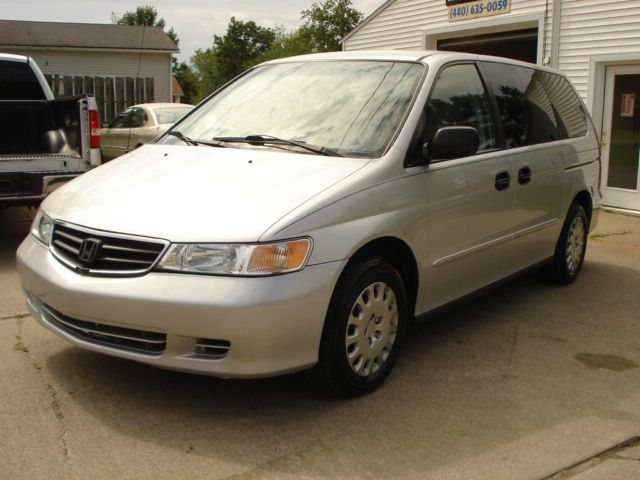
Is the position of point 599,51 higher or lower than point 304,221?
higher

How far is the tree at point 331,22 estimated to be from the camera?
4453 cm

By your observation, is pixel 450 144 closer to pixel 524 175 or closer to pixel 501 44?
pixel 524 175

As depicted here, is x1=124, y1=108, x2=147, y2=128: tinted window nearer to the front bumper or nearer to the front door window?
the front door window

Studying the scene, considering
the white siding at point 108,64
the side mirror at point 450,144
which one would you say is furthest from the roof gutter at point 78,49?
the side mirror at point 450,144

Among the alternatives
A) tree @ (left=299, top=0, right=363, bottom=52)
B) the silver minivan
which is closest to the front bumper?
the silver minivan

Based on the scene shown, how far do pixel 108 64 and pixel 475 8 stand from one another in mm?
19194

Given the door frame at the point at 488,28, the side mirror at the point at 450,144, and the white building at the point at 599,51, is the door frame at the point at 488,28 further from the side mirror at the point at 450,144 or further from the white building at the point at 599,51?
the side mirror at the point at 450,144

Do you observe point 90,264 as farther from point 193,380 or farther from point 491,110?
point 491,110

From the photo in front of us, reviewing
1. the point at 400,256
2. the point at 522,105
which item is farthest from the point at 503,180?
the point at 400,256

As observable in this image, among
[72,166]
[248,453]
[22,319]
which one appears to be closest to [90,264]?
[248,453]

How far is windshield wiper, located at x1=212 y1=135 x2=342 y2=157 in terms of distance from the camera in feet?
13.3

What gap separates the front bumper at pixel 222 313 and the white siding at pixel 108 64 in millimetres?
26116

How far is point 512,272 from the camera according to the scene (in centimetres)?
525

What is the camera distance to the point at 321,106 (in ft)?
14.4
